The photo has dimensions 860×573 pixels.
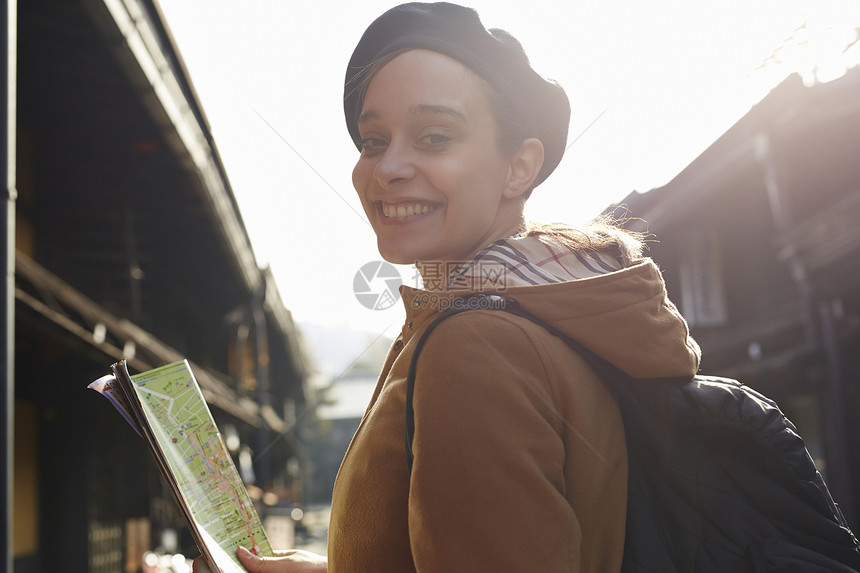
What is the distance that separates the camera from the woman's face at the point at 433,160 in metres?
1.23

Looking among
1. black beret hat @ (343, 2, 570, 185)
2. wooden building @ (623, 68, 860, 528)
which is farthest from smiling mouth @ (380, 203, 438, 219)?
wooden building @ (623, 68, 860, 528)

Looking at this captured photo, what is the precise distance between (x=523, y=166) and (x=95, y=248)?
8.82 meters

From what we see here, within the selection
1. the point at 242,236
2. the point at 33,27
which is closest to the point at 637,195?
the point at 242,236

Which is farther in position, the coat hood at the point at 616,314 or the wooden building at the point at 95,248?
the wooden building at the point at 95,248

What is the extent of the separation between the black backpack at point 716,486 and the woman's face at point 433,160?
0.91 feet

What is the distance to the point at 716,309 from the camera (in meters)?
13.9

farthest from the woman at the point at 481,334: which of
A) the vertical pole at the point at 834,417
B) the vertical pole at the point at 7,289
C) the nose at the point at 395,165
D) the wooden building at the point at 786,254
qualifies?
the vertical pole at the point at 834,417

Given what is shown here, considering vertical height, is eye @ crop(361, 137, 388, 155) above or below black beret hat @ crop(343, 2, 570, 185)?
below

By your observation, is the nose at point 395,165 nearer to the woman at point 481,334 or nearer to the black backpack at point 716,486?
the woman at point 481,334

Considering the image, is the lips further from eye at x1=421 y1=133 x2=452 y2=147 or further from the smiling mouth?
eye at x1=421 y1=133 x2=452 y2=147

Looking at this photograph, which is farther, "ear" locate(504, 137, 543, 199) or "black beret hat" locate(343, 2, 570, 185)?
"ear" locate(504, 137, 543, 199)

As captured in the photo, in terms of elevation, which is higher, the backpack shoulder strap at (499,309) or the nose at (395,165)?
the nose at (395,165)

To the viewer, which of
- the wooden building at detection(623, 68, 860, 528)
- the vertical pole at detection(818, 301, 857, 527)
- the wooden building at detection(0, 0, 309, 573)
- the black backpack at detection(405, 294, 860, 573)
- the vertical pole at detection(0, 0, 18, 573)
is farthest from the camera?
the wooden building at detection(623, 68, 860, 528)

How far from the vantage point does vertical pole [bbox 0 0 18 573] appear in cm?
269
